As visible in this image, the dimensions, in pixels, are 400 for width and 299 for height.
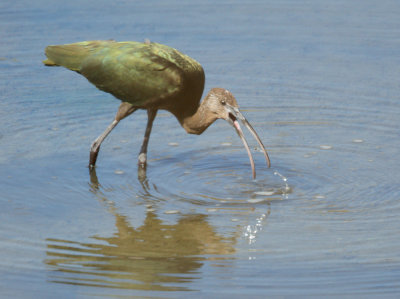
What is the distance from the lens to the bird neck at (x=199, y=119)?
7930mm

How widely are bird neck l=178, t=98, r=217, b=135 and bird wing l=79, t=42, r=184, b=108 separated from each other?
0.31 m

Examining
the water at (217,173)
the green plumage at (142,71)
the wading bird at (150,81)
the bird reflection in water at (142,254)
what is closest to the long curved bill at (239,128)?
the wading bird at (150,81)

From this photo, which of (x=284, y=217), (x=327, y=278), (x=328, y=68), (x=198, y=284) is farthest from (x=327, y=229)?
(x=328, y=68)

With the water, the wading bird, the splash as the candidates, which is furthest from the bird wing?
the splash

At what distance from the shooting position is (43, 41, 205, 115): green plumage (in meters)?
7.75

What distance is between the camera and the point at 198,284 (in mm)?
5684

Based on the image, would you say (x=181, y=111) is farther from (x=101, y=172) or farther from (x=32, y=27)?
(x=32, y=27)

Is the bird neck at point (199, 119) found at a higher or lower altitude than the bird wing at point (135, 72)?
lower

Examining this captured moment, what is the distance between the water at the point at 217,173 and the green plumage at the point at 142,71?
0.63m

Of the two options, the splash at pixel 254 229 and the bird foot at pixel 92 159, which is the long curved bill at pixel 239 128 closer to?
the splash at pixel 254 229

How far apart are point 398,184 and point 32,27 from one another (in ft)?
22.7

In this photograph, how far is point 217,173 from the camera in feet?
25.8

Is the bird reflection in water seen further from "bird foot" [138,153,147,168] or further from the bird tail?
the bird tail

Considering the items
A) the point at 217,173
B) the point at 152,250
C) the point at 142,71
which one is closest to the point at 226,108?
the point at 217,173
